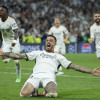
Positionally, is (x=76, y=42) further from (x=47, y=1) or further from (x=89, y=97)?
(x=89, y=97)

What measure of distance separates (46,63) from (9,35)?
4.14 m

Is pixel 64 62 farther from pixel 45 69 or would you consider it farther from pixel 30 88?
pixel 30 88

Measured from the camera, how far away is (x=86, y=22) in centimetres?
3828

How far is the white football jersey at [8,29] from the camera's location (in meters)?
12.8

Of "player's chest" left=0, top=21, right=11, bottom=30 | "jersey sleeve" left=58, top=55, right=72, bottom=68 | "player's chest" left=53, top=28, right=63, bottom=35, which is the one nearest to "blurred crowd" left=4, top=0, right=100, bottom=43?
"player's chest" left=53, top=28, right=63, bottom=35

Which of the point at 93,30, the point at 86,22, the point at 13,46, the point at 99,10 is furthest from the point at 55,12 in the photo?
the point at 13,46

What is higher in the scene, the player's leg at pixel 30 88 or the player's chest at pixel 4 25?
the player's chest at pixel 4 25

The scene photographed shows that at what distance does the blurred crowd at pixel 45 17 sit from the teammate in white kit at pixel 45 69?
911 inches

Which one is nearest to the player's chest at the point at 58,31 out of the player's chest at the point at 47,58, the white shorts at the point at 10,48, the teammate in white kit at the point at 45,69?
the white shorts at the point at 10,48

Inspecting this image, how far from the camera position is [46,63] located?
30.6 feet

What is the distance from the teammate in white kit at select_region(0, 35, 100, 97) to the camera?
883 centimetres

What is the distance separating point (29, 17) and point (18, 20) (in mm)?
1920

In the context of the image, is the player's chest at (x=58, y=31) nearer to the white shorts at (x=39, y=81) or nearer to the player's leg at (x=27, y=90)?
the white shorts at (x=39, y=81)

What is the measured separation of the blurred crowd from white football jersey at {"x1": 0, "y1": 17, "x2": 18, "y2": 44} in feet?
63.2
